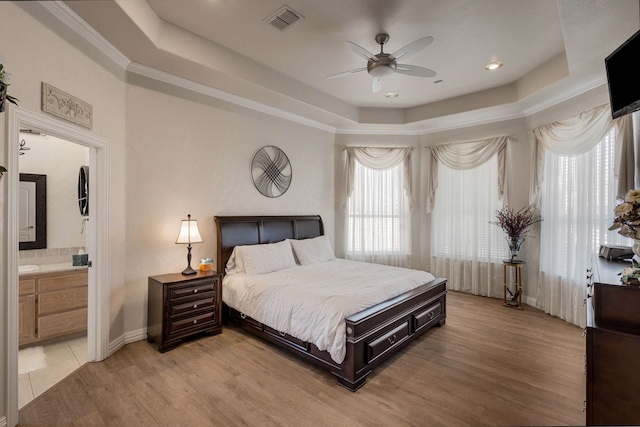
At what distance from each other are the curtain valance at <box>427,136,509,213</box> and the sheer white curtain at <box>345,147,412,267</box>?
408 millimetres

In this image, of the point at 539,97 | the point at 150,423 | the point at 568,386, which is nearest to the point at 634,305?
the point at 568,386

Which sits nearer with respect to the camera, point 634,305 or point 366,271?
point 634,305

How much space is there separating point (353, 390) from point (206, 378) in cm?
120

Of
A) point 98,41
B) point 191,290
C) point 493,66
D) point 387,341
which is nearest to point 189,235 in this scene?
point 191,290

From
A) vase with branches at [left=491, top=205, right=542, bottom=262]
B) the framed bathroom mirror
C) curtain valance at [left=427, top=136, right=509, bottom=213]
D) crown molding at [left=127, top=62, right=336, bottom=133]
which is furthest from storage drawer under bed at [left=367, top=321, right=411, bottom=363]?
the framed bathroom mirror

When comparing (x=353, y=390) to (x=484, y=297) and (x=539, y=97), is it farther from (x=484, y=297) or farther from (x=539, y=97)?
(x=539, y=97)

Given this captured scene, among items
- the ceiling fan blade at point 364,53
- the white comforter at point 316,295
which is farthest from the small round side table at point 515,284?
the ceiling fan blade at point 364,53

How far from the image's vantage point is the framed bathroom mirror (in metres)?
3.24

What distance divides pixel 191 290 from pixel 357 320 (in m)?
1.78

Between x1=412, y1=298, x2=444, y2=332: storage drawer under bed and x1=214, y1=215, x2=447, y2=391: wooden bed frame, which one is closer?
x1=214, y1=215, x2=447, y2=391: wooden bed frame

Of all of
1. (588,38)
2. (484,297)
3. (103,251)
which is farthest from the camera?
(484,297)

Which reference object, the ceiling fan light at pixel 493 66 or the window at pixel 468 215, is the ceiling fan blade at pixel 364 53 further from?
the window at pixel 468 215

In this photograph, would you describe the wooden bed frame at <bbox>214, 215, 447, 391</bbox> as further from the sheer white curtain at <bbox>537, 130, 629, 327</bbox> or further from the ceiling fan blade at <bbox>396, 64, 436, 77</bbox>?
the ceiling fan blade at <bbox>396, 64, 436, 77</bbox>

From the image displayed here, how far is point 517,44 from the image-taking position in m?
3.10
